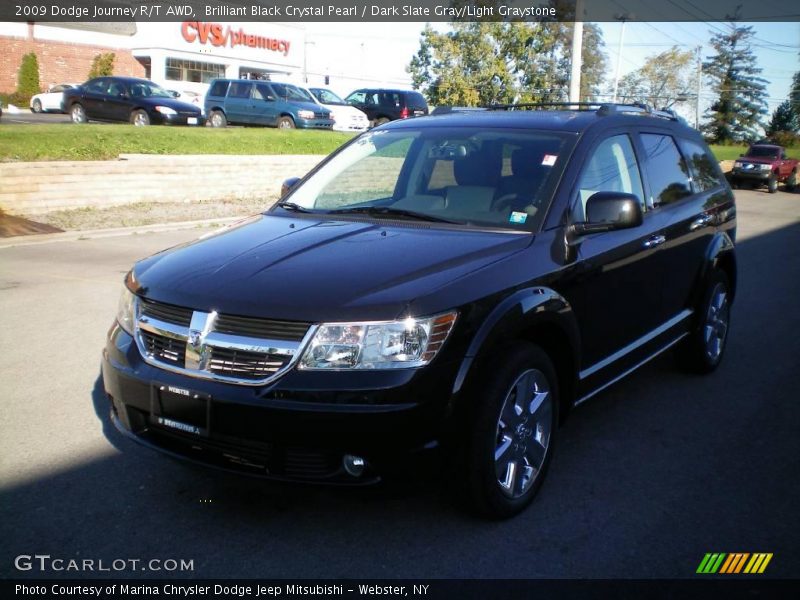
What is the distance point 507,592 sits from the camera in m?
3.13

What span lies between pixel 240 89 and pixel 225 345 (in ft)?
81.2

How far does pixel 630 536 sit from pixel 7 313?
19.8ft

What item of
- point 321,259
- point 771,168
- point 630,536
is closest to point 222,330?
point 321,259

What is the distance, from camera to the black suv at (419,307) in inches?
123

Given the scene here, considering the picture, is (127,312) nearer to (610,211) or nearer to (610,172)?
(610,211)

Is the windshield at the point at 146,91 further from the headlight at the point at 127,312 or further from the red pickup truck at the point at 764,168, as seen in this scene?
the red pickup truck at the point at 764,168

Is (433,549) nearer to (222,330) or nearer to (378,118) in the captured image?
(222,330)

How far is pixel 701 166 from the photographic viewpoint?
19.9 feet

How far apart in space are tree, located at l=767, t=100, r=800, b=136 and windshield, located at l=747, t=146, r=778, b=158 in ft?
180

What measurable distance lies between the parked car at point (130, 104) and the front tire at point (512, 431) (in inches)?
847

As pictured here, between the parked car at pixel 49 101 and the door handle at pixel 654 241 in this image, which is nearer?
the door handle at pixel 654 241

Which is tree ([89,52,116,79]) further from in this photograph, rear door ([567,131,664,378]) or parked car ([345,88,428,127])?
rear door ([567,131,664,378])

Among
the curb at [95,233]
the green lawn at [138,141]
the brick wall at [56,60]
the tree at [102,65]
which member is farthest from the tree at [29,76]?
the curb at [95,233]

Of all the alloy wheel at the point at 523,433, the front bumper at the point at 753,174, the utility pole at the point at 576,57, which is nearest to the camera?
the alloy wheel at the point at 523,433
